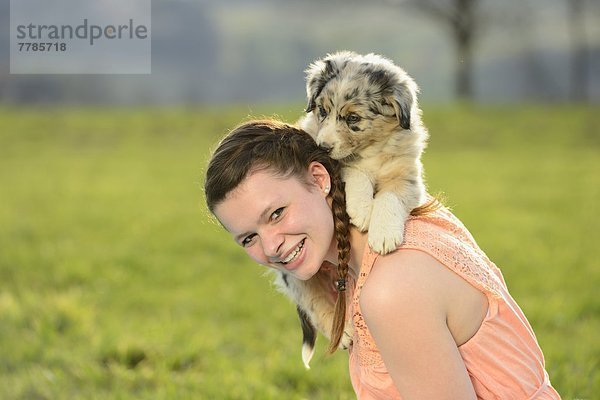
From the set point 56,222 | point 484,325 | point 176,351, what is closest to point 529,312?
point 176,351

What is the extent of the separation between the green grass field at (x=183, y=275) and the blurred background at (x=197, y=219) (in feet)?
0.07

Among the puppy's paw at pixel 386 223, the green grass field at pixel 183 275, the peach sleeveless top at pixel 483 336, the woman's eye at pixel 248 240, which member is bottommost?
the green grass field at pixel 183 275

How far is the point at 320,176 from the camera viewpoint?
2592 millimetres

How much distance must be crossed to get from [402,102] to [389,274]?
1178 mm

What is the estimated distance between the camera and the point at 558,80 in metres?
28.8

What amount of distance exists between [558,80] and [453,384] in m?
28.8

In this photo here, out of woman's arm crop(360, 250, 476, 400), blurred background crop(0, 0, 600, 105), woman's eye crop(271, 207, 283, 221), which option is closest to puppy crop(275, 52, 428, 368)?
woman's eye crop(271, 207, 283, 221)

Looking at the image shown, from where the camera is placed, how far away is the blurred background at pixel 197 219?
446cm

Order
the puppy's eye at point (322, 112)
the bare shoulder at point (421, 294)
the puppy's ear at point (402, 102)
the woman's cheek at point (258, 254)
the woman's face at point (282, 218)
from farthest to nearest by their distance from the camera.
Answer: the puppy's eye at point (322, 112), the puppy's ear at point (402, 102), the woman's cheek at point (258, 254), the woman's face at point (282, 218), the bare shoulder at point (421, 294)

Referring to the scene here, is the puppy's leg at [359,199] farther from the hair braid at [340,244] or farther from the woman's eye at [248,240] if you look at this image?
the woman's eye at [248,240]

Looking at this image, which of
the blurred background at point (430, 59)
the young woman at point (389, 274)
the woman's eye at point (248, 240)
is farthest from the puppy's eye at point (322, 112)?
the blurred background at point (430, 59)

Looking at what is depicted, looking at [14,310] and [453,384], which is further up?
[453,384]

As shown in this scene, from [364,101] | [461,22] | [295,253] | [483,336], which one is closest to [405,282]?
[483,336]

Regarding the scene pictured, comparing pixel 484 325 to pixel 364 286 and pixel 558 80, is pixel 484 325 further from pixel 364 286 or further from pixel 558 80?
pixel 558 80
